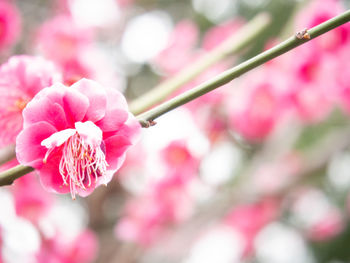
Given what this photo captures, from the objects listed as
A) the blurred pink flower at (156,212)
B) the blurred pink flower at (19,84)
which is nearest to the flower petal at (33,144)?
the blurred pink flower at (19,84)

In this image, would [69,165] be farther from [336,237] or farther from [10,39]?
[336,237]

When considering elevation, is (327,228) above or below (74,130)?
above

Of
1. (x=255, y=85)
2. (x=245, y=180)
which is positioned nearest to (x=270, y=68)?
(x=255, y=85)

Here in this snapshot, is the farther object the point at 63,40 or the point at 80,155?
the point at 63,40

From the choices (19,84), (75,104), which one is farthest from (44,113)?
(19,84)

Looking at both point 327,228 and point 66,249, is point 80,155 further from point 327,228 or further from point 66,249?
point 327,228

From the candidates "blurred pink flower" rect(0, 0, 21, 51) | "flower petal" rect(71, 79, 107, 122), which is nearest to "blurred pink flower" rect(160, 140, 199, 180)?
"blurred pink flower" rect(0, 0, 21, 51)
